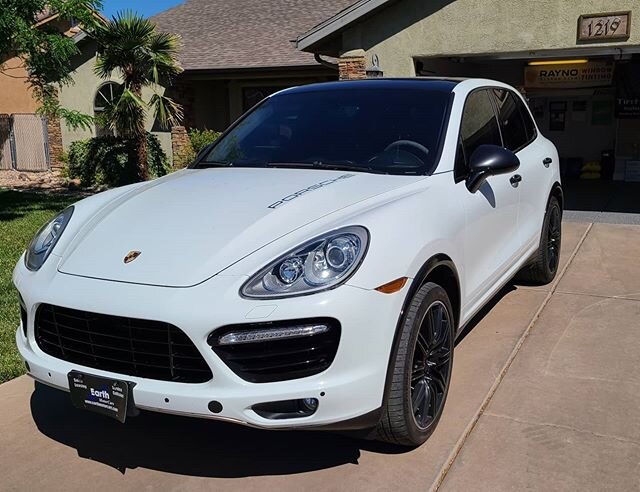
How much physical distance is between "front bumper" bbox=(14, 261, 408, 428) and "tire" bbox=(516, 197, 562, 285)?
329 cm

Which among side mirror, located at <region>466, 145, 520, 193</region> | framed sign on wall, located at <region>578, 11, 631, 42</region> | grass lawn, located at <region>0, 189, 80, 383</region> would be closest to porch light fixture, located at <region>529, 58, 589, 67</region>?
framed sign on wall, located at <region>578, 11, 631, 42</region>

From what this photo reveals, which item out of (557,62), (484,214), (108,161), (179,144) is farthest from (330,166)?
(108,161)

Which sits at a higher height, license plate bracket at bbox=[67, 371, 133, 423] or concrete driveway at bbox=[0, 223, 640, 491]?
license plate bracket at bbox=[67, 371, 133, 423]

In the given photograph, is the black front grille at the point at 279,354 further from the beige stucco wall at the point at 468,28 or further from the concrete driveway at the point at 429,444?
the beige stucco wall at the point at 468,28

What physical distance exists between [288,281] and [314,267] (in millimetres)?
128

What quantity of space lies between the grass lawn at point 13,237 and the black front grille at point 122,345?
166 cm

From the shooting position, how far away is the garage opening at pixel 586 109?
1407 cm

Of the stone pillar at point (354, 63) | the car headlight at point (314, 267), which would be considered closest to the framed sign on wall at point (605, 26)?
the stone pillar at point (354, 63)

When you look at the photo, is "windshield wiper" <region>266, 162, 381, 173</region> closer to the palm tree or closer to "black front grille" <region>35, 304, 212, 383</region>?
"black front grille" <region>35, 304, 212, 383</region>

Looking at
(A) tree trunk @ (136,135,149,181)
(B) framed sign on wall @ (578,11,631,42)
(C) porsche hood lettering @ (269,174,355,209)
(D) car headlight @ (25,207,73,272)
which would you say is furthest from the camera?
(A) tree trunk @ (136,135,149,181)

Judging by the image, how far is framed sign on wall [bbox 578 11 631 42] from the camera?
9008 mm

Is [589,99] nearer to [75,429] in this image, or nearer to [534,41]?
[534,41]

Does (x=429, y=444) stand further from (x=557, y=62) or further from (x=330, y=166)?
(x=557, y=62)

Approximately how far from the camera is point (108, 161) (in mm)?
15961
